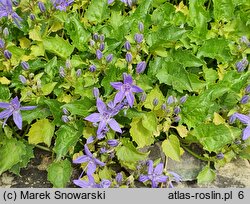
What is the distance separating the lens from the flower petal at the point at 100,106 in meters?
2.76

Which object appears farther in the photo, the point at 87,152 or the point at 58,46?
the point at 58,46

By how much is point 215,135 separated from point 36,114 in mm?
1036

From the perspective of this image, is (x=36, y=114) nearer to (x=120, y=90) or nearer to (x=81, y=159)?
(x=81, y=159)

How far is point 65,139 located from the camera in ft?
9.50

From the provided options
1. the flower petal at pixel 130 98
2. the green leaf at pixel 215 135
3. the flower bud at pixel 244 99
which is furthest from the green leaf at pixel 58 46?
the flower bud at pixel 244 99

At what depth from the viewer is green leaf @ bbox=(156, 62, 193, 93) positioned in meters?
2.99

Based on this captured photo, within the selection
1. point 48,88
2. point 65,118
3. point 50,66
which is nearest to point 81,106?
point 65,118

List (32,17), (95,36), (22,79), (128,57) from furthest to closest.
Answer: (32,17)
(95,36)
(128,57)
(22,79)

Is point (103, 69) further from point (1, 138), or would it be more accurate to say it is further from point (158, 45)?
point (1, 138)

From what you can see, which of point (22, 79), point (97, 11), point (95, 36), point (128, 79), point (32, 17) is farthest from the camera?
point (97, 11)

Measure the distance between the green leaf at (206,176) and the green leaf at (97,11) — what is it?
1.16 m

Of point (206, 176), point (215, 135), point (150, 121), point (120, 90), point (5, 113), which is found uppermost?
point (120, 90)

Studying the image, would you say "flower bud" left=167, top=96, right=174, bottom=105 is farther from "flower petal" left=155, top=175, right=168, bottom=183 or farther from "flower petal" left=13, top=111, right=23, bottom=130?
"flower petal" left=13, top=111, right=23, bottom=130

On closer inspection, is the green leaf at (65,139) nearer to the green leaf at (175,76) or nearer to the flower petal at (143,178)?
the flower petal at (143,178)
